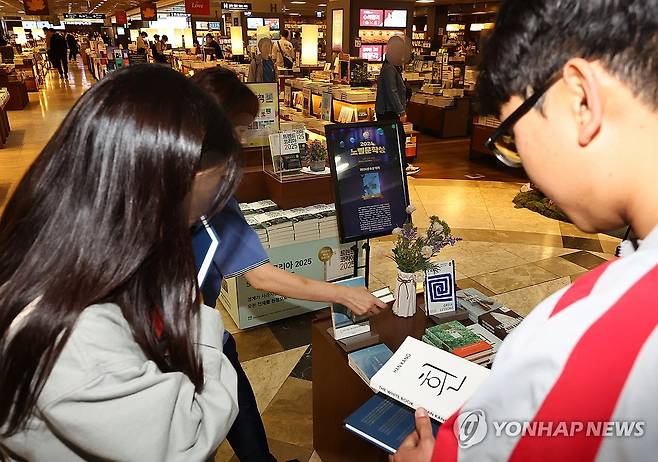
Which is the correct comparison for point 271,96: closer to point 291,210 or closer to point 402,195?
point 291,210

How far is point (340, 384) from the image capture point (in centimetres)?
178

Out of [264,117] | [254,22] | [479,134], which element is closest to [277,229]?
[264,117]

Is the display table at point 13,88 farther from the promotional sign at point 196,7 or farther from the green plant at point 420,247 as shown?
the green plant at point 420,247

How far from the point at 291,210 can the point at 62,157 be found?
2.42m

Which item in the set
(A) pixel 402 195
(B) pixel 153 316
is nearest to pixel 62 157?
(B) pixel 153 316

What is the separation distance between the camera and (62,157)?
0.81 meters

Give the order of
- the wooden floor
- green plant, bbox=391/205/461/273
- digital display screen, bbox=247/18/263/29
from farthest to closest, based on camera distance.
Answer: digital display screen, bbox=247/18/263/29
the wooden floor
green plant, bbox=391/205/461/273

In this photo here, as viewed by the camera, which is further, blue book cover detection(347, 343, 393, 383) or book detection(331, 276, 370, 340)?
book detection(331, 276, 370, 340)

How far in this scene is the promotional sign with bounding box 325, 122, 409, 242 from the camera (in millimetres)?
2383

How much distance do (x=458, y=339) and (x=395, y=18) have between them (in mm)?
10223

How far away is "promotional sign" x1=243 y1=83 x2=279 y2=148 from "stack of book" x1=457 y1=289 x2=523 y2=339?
2031mm

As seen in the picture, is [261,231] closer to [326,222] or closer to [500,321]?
[326,222]

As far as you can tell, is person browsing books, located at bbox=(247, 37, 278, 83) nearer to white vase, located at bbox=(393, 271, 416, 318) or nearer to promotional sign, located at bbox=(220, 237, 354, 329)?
promotional sign, located at bbox=(220, 237, 354, 329)

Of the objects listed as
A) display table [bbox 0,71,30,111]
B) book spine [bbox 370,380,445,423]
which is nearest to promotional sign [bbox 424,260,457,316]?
book spine [bbox 370,380,445,423]
